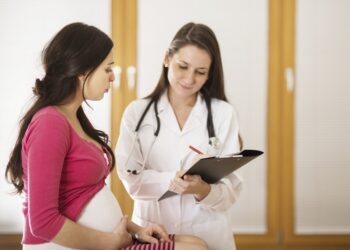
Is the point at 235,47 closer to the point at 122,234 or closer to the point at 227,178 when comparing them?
the point at 227,178

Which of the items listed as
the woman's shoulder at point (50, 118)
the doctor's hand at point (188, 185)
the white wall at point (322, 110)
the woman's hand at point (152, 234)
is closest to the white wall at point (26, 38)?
the white wall at point (322, 110)

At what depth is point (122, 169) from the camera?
69.6 inches

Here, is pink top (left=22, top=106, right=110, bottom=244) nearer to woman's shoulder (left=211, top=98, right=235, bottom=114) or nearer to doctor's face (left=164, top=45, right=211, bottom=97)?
doctor's face (left=164, top=45, right=211, bottom=97)

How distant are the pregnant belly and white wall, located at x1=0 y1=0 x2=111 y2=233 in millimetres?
1608

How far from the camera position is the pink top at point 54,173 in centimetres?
114

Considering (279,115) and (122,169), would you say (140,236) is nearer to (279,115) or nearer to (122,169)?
(122,169)

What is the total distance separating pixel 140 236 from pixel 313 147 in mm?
1823

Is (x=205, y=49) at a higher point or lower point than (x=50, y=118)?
higher

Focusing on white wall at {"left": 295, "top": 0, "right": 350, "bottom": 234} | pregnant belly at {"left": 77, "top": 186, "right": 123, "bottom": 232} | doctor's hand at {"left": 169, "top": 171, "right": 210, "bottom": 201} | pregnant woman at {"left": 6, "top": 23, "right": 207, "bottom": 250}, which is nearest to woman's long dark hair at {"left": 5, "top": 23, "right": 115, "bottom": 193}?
pregnant woman at {"left": 6, "top": 23, "right": 207, "bottom": 250}

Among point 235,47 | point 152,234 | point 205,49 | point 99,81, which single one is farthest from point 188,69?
point 235,47

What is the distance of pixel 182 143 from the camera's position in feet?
6.01

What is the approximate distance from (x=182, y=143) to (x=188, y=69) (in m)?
0.28

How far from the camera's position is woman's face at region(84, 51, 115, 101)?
1304 millimetres

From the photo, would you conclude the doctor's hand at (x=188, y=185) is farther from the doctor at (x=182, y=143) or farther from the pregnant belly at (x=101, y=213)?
the pregnant belly at (x=101, y=213)
